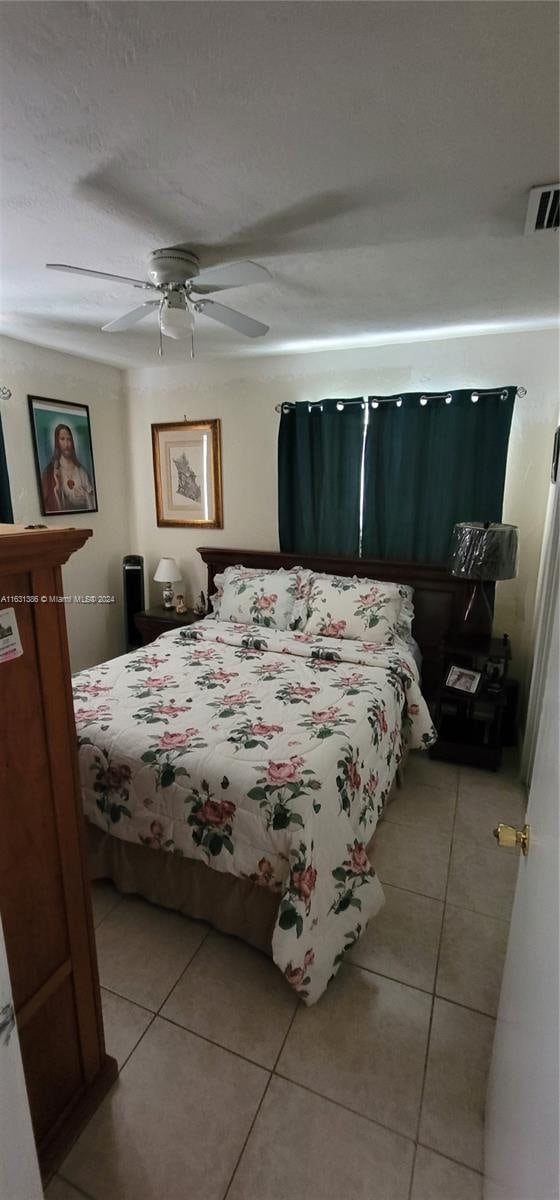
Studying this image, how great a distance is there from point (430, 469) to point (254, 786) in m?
2.22

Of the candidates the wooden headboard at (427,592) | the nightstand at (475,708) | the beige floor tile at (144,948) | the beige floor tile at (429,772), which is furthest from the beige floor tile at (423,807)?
the beige floor tile at (144,948)

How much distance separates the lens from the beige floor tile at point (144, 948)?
60.9 inches

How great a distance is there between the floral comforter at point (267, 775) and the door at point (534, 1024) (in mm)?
543

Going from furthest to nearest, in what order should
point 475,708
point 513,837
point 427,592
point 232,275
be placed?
point 427,592
point 475,708
point 232,275
point 513,837

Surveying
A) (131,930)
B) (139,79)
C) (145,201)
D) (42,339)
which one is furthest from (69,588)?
(139,79)

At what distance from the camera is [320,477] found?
327 cm

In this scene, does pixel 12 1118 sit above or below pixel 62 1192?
above

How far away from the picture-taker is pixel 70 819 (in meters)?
1.12

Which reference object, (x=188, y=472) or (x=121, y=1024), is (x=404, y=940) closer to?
(x=121, y=1024)

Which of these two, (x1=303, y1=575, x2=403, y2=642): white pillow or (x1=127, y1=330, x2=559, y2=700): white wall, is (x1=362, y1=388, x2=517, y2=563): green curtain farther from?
(x1=303, y1=575, x2=403, y2=642): white pillow

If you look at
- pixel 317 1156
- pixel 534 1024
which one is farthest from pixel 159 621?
pixel 534 1024

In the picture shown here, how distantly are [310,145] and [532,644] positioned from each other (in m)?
2.53

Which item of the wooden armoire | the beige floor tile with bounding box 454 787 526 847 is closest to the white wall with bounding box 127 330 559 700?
the beige floor tile with bounding box 454 787 526 847

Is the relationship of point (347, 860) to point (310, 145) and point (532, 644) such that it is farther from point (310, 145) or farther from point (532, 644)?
point (310, 145)
